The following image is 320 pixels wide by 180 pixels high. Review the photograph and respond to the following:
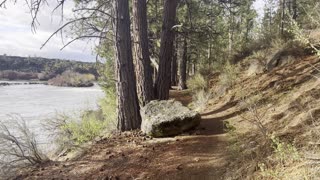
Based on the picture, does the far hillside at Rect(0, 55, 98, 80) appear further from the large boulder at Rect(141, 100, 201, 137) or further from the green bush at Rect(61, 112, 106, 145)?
the large boulder at Rect(141, 100, 201, 137)

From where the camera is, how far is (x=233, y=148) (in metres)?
5.12

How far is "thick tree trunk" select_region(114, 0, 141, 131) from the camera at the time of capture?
7676 millimetres

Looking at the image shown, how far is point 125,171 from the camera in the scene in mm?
5445

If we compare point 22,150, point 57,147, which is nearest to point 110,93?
point 57,147

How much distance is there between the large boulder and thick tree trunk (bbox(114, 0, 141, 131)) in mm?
674

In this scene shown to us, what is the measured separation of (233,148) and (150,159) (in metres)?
1.44

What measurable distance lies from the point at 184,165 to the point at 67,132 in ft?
19.2

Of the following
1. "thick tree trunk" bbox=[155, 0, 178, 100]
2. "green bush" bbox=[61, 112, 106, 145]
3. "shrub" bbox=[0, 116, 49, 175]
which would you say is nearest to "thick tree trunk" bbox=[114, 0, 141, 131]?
"thick tree trunk" bbox=[155, 0, 178, 100]

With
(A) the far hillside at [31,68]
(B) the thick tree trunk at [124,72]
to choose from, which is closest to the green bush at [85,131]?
(B) the thick tree trunk at [124,72]

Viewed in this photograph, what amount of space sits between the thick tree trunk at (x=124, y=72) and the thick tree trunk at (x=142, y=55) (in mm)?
573

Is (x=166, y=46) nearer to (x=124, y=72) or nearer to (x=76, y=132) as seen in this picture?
(x=124, y=72)

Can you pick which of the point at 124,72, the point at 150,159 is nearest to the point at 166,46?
the point at 124,72

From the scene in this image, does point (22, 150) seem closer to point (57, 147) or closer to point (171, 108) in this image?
point (57, 147)

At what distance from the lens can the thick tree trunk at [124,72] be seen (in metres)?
7.68
